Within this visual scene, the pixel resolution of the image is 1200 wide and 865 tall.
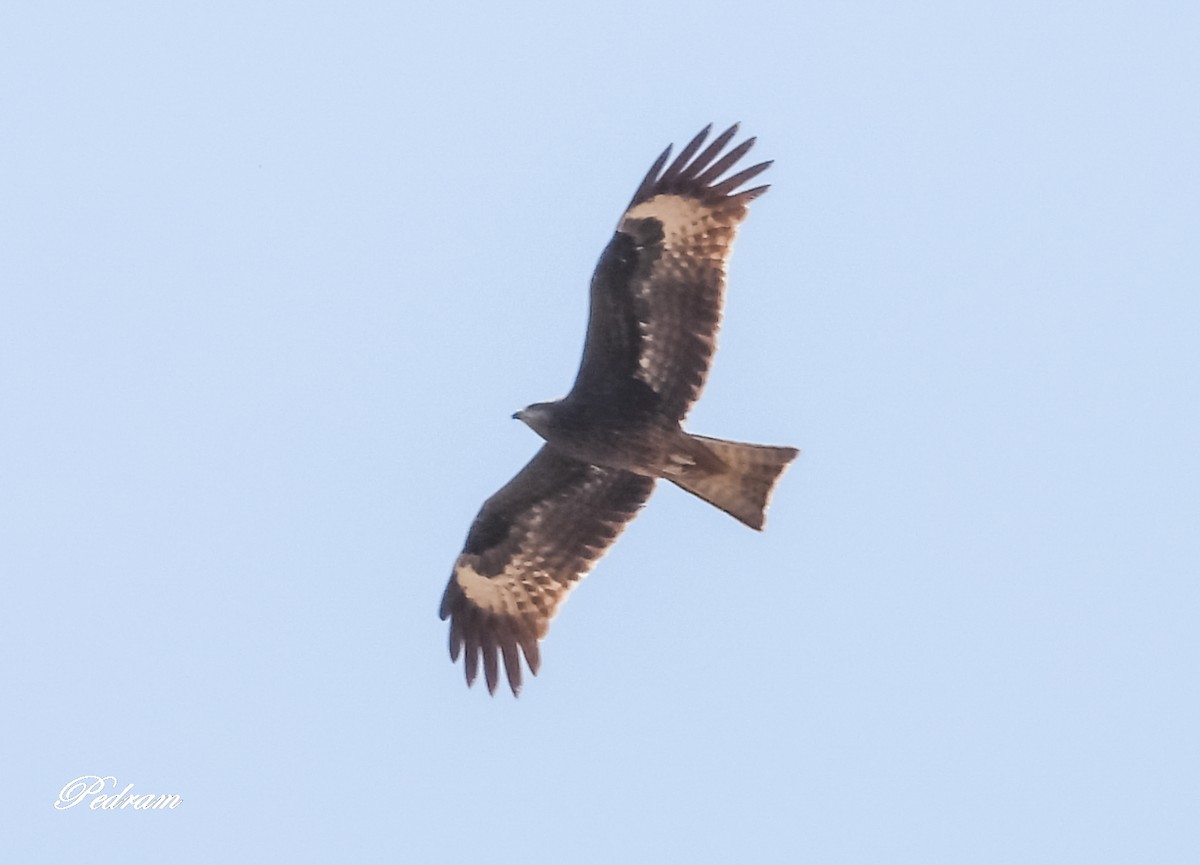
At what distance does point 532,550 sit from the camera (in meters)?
14.0

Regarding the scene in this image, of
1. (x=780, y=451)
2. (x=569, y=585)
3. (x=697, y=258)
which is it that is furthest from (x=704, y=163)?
(x=569, y=585)

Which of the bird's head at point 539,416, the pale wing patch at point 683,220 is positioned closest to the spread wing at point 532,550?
the bird's head at point 539,416

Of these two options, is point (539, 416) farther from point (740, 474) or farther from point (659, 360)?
point (740, 474)

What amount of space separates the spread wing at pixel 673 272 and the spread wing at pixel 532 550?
865 millimetres

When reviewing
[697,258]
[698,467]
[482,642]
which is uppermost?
[697,258]

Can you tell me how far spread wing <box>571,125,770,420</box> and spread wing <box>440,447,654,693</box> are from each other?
0.87m

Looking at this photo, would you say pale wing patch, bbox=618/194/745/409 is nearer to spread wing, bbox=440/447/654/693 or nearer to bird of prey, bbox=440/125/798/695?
bird of prey, bbox=440/125/798/695

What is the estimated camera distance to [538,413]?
527 inches

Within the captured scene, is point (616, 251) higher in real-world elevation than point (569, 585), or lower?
higher

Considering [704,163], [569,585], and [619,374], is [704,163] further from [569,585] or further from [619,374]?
[569,585]

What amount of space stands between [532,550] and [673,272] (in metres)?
2.07

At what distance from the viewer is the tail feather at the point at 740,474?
1298 centimetres

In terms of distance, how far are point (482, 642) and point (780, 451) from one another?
228cm

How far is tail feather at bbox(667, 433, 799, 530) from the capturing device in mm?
12977
